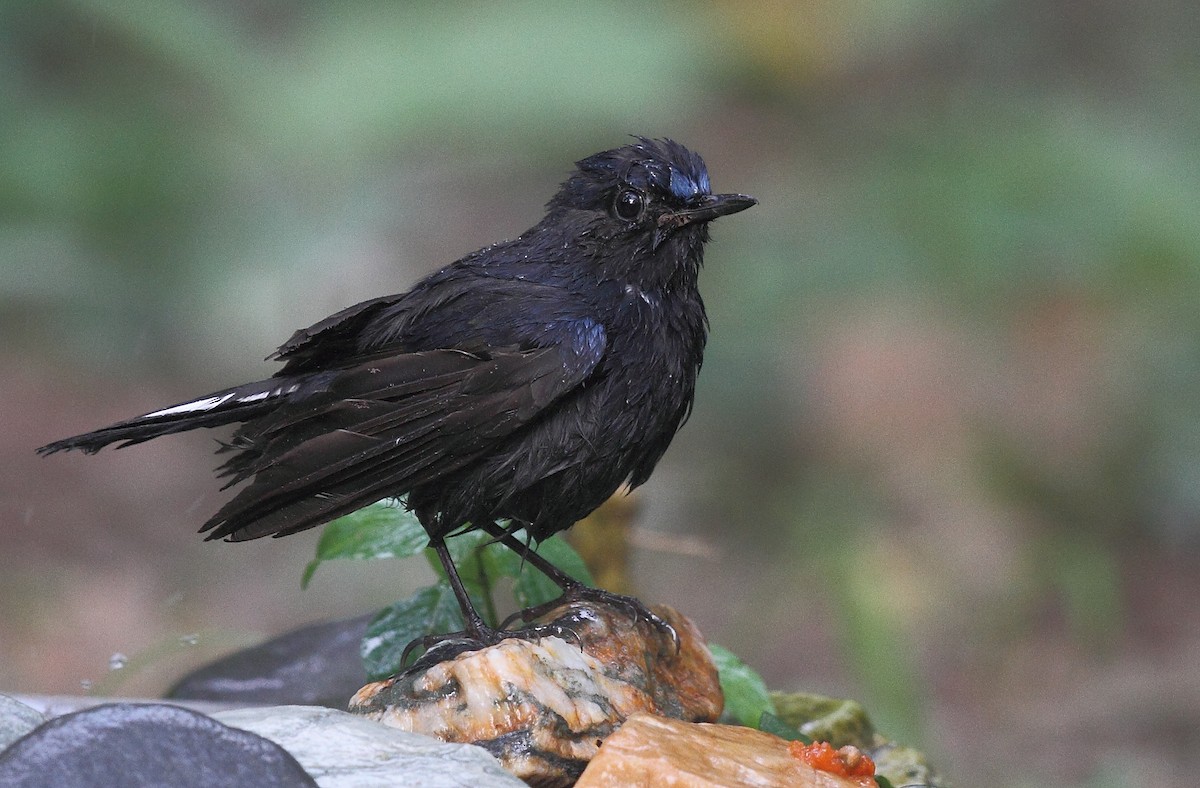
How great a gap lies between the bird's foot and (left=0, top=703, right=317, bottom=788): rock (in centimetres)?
129

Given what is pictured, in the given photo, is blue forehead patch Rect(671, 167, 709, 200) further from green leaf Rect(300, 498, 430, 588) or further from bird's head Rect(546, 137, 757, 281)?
green leaf Rect(300, 498, 430, 588)

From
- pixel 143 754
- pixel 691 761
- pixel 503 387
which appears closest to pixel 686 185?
pixel 503 387

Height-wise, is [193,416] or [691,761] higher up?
[193,416]

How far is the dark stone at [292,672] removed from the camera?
474 cm

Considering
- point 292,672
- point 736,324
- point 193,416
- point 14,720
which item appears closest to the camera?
point 14,720

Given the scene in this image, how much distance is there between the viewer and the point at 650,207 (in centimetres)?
391

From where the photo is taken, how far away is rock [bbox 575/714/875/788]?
2992 mm

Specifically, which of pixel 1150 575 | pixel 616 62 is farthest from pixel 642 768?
pixel 1150 575

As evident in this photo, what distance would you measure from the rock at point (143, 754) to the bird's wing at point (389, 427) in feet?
2.67

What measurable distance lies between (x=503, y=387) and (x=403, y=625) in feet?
2.73

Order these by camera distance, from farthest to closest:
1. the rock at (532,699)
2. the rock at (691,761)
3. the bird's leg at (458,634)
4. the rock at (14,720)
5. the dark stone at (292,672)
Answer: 1. the dark stone at (292,672)
2. the bird's leg at (458,634)
3. the rock at (532,699)
4. the rock at (14,720)
5. the rock at (691,761)

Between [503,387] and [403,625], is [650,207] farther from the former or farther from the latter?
[403,625]

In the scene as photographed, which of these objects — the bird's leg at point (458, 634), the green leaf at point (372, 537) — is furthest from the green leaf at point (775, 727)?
the green leaf at point (372, 537)

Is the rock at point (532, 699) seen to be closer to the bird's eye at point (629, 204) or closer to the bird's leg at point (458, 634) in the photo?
the bird's leg at point (458, 634)
